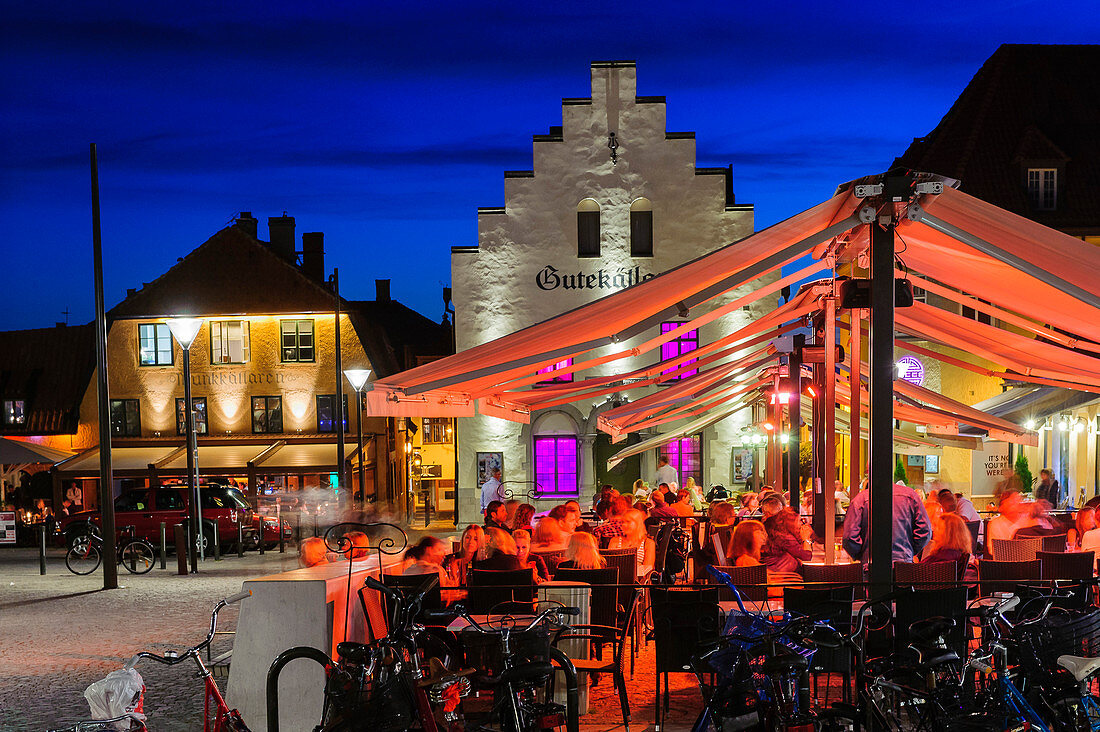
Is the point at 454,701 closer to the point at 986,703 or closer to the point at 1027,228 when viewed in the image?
the point at 986,703

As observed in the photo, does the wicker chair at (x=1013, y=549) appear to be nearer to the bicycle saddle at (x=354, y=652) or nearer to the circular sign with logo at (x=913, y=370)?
the bicycle saddle at (x=354, y=652)

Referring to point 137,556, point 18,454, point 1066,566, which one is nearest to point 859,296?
point 1066,566

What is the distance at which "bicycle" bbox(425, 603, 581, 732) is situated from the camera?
17.5 ft

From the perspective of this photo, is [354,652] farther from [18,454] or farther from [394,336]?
[394,336]

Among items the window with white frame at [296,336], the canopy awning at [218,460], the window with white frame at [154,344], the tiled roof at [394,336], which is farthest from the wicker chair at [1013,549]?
the window with white frame at [154,344]

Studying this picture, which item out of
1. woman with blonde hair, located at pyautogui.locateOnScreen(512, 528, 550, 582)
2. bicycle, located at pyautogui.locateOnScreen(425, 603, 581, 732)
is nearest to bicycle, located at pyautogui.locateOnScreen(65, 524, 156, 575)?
woman with blonde hair, located at pyautogui.locateOnScreen(512, 528, 550, 582)

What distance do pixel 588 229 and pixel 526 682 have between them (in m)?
24.9

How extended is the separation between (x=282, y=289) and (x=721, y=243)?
49.3ft

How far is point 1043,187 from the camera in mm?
28672

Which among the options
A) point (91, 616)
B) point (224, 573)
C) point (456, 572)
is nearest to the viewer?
point (456, 572)

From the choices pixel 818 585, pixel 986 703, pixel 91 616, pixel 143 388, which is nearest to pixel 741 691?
pixel 986 703

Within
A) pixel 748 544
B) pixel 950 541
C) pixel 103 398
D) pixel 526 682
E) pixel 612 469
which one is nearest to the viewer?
pixel 526 682

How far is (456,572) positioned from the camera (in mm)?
10156

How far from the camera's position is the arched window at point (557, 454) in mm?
29328
